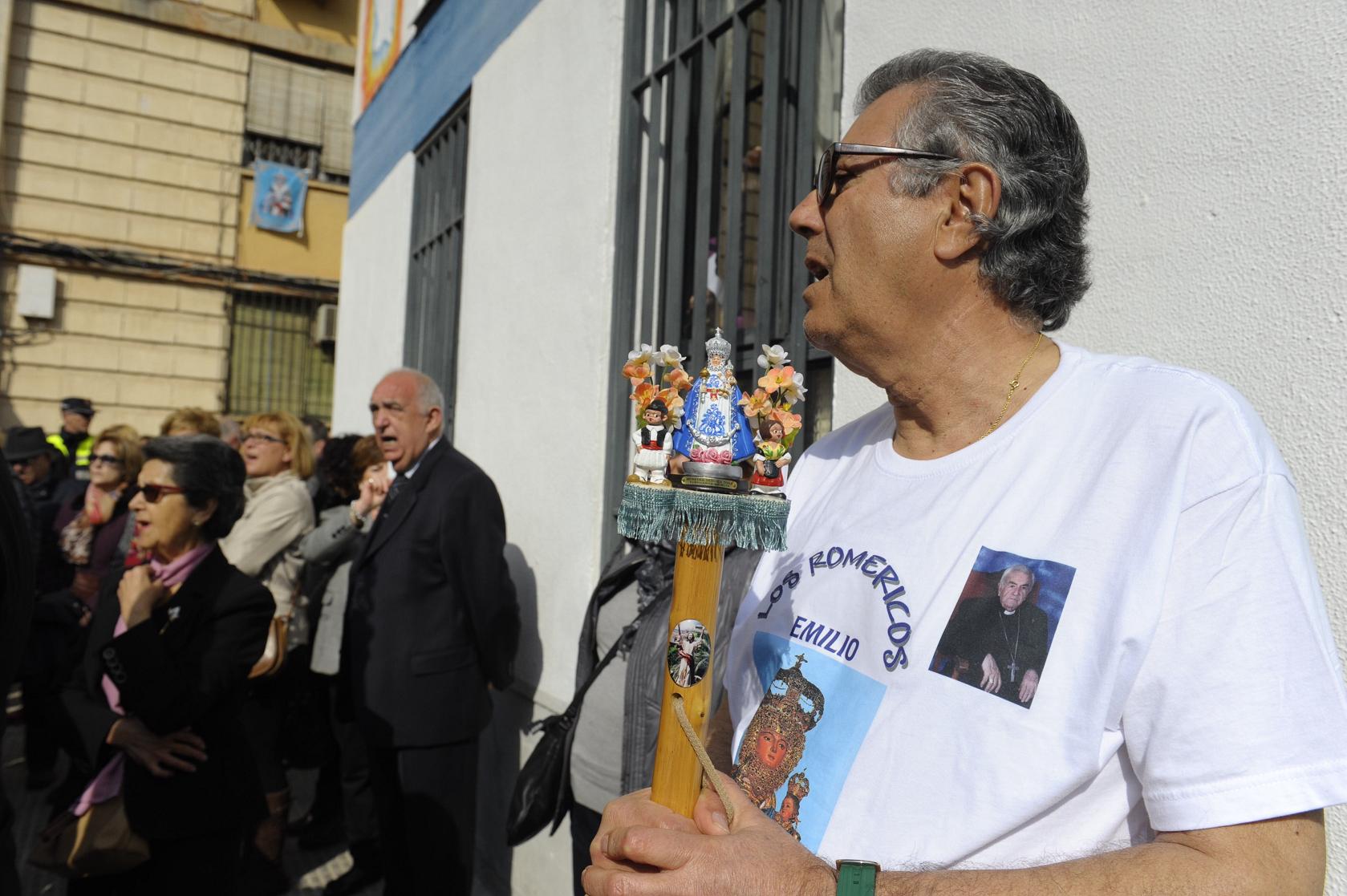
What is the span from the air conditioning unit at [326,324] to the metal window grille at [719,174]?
1411 centimetres

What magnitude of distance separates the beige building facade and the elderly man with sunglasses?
17.3 m

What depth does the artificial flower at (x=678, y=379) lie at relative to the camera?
137cm

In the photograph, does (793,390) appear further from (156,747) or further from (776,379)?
(156,747)

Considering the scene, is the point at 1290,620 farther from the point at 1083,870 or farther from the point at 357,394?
the point at 357,394

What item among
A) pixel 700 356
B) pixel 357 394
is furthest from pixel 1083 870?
pixel 357 394

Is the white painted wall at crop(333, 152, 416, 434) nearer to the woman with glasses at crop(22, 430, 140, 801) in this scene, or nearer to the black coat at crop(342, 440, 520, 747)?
the woman with glasses at crop(22, 430, 140, 801)

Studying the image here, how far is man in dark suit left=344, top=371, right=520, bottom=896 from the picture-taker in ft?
12.6

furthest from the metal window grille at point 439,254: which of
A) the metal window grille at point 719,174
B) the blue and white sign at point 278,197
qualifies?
the blue and white sign at point 278,197

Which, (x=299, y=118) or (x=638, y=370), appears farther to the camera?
(x=299, y=118)

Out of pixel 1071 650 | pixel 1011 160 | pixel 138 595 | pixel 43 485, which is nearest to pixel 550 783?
pixel 138 595

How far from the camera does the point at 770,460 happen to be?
1324 mm

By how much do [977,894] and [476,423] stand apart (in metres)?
4.98

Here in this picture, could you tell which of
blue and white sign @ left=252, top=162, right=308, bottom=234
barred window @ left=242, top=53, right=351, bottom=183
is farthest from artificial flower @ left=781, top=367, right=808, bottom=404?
barred window @ left=242, top=53, right=351, bottom=183

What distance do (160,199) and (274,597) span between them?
1495 centimetres
